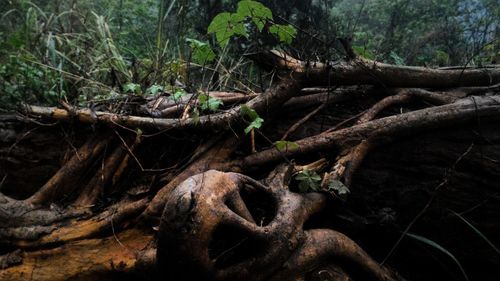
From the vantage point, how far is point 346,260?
217cm

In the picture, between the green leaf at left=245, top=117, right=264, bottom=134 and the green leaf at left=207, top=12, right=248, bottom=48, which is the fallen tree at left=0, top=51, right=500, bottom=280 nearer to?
the green leaf at left=245, top=117, right=264, bottom=134

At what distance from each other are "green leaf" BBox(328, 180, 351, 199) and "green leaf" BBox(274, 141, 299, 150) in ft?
1.00

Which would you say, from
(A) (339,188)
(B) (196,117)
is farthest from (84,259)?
(A) (339,188)

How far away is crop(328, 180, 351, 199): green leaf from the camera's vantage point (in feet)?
7.31

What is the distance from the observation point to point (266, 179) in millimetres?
2371

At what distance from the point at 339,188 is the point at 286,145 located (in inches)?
16.4

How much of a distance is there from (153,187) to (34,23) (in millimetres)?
3744

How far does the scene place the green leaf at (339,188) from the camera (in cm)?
223

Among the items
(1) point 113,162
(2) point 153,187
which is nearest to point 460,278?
(2) point 153,187

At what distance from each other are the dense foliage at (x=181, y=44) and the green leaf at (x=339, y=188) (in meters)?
0.87

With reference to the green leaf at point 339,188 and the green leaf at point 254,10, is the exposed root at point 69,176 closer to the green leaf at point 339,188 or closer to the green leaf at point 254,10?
the green leaf at point 254,10

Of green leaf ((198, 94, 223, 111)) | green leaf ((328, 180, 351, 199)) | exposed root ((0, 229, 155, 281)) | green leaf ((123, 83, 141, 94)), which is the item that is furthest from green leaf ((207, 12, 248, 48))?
exposed root ((0, 229, 155, 281))

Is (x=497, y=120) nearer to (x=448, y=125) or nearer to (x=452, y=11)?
(x=448, y=125)

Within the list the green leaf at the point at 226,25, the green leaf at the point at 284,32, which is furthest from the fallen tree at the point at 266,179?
the green leaf at the point at 226,25
